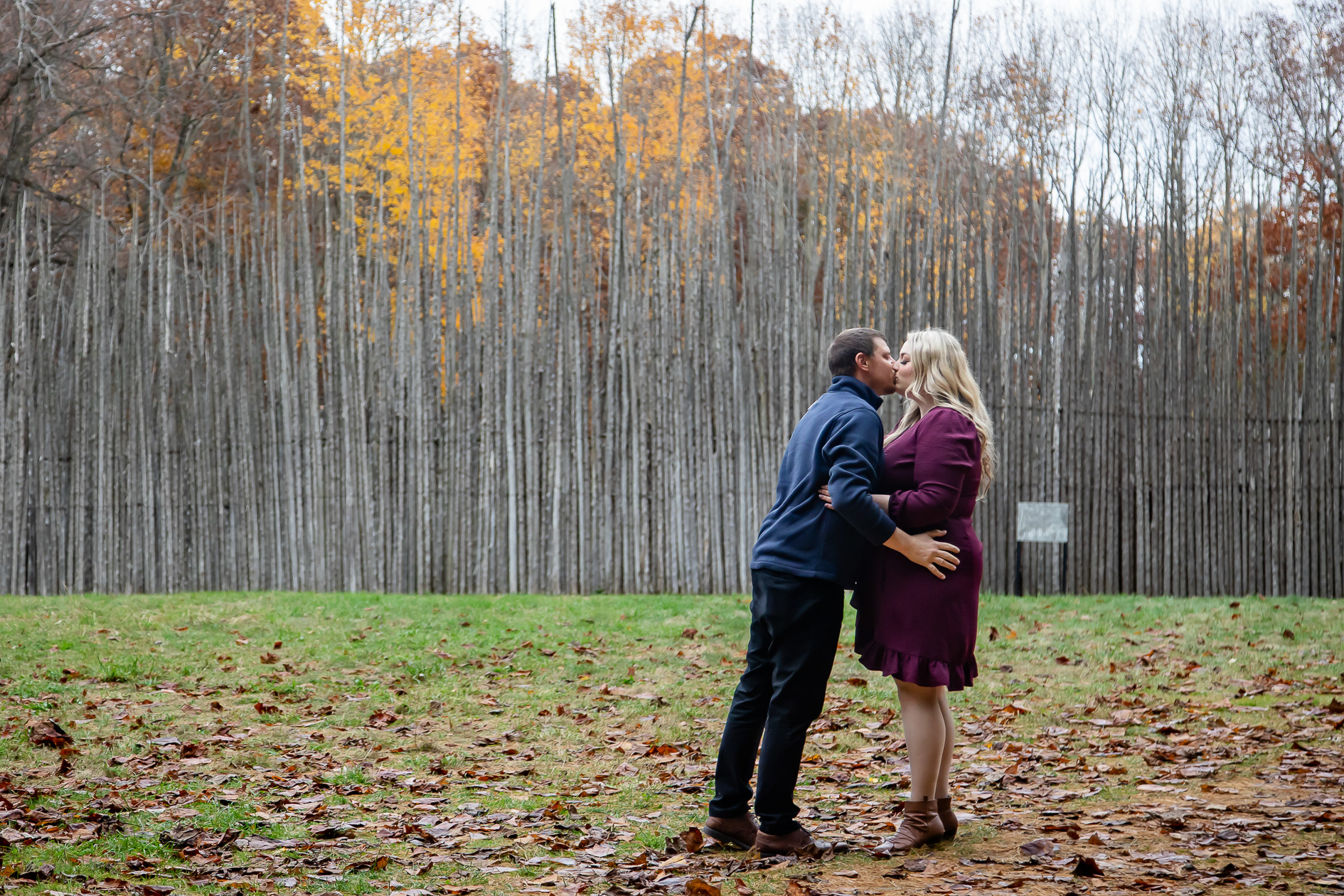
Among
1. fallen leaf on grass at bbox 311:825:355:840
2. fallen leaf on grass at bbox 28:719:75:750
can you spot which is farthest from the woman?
fallen leaf on grass at bbox 28:719:75:750

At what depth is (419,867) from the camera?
246 centimetres

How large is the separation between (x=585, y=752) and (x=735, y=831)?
3.83ft

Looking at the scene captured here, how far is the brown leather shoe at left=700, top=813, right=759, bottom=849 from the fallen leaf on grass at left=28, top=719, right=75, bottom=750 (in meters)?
2.21

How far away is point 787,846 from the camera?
8.26ft

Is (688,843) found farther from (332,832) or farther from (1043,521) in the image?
(1043,521)

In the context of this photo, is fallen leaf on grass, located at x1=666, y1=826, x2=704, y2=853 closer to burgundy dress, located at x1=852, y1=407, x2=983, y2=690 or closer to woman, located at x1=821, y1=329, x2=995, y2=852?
woman, located at x1=821, y1=329, x2=995, y2=852

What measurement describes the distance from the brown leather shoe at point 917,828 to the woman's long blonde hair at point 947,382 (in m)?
0.72

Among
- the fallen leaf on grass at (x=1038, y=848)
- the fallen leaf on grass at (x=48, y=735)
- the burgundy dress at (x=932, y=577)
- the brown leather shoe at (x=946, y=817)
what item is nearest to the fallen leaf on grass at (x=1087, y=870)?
the fallen leaf on grass at (x=1038, y=848)

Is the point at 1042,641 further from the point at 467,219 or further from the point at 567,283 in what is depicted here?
the point at 467,219

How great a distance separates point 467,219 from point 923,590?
469 cm

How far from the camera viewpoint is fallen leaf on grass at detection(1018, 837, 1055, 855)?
2486mm

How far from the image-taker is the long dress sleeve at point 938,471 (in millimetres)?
2443

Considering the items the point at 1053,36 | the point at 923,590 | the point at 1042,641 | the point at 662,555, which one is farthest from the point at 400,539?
the point at 1053,36

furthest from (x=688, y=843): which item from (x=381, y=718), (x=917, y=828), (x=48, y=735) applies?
(x=48, y=735)
